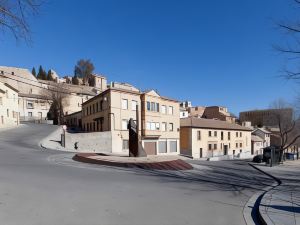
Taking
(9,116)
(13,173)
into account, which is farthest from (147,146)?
(13,173)

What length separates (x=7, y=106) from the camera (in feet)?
155

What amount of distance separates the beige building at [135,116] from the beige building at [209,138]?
315 cm

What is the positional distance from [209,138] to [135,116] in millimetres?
19176

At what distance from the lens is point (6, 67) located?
85.2 m

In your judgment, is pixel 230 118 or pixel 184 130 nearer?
pixel 184 130

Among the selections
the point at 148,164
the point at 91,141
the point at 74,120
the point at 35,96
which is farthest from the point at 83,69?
the point at 148,164

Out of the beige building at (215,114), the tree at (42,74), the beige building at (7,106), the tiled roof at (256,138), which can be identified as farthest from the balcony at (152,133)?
the tree at (42,74)

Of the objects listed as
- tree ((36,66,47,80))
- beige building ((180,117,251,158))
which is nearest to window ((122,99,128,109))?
beige building ((180,117,251,158))

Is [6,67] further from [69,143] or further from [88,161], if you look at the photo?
[88,161]

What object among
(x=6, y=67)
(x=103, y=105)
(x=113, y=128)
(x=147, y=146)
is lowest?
(x=147, y=146)

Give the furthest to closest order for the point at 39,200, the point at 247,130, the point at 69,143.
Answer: the point at 247,130
the point at 69,143
the point at 39,200

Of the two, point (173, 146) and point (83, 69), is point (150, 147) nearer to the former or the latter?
point (173, 146)

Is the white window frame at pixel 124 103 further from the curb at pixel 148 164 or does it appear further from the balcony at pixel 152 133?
the curb at pixel 148 164

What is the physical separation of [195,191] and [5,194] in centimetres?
617
